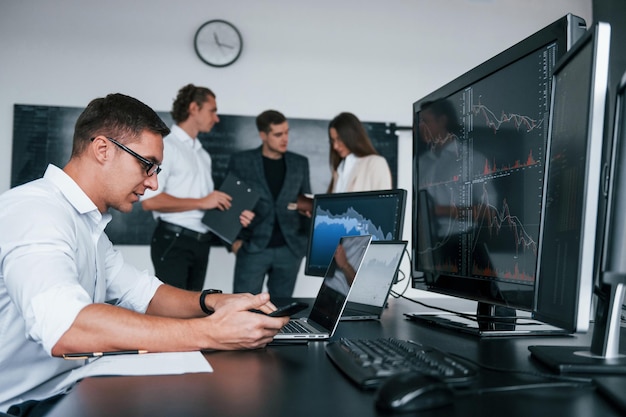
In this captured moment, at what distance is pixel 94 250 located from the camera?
1435 millimetres

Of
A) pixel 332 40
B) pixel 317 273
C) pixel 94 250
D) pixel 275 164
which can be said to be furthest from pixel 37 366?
pixel 332 40

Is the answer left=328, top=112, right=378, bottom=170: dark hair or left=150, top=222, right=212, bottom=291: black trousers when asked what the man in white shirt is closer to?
left=150, top=222, right=212, bottom=291: black trousers

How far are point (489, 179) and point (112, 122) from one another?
0.87 meters

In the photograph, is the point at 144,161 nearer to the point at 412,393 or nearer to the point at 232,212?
the point at 412,393

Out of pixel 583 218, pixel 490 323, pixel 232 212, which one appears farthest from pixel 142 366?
pixel 232 212

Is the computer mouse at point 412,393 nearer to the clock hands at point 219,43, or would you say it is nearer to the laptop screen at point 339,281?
the laptop screen at point 339,281

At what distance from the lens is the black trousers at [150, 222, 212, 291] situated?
127 inches

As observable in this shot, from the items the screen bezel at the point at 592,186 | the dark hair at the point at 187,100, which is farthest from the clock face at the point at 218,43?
the screen bezel at the point at 592,186

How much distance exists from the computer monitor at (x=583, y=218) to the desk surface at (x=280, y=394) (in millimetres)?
78

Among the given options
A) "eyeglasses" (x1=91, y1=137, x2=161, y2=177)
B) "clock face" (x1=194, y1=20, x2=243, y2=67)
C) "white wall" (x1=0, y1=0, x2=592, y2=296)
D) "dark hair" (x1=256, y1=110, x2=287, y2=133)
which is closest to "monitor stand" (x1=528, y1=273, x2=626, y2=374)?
"eyeglasses" (x1=91, y1=137, x2=161, y2=177)

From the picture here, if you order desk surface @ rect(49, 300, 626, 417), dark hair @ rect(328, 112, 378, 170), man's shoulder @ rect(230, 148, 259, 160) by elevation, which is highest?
dark hair @ rect(328, 112, 378, 170)

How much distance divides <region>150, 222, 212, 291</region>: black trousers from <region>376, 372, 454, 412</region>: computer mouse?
266 centimetres

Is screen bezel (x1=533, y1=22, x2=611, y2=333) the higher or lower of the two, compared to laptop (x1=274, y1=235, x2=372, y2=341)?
higher

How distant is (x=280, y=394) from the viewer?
30.5 inches
